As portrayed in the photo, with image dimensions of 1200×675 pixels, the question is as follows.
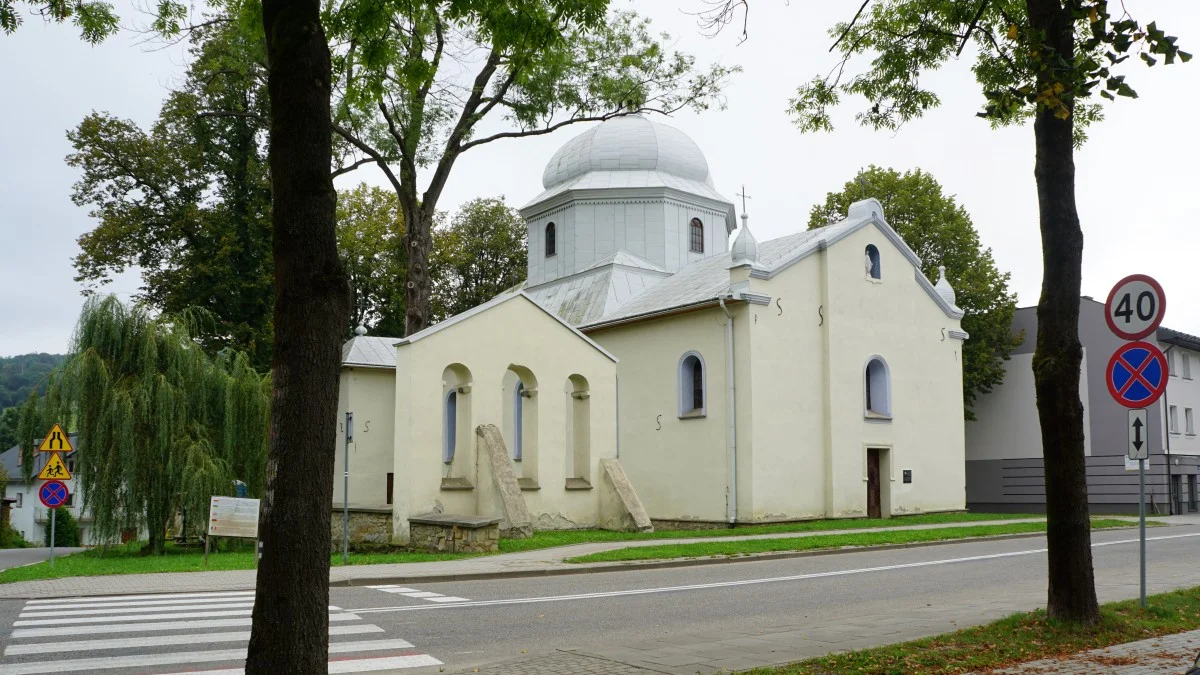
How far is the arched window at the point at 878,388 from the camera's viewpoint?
98.3 ft

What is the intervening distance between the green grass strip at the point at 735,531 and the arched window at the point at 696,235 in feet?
39.7

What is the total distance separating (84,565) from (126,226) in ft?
57.7

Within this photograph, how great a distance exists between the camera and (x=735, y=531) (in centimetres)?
2386

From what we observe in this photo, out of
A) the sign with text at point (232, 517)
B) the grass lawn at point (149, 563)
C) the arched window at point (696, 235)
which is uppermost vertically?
the arched window at point (696, 235)

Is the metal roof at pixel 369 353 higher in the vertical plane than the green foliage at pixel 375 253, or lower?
lower

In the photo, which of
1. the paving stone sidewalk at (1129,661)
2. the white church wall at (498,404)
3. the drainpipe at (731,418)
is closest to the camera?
the paving stone sidewalk at (1129,661)

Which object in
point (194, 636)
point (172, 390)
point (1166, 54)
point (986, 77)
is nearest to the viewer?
point (1166, 54)

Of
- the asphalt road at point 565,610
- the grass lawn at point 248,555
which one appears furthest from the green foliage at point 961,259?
the asphalt road at point 565,610

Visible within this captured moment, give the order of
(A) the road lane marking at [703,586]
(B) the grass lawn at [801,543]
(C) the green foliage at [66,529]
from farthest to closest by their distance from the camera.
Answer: (C) the green foliage at [66,529]
(B) the grass lawn at [801,543]
(A) the road lane marking at [703,586]

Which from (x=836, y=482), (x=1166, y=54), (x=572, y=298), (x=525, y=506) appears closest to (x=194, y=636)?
(x=1166, y=54)

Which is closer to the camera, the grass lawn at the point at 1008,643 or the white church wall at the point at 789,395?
the grass lawn at the point at 1008,643

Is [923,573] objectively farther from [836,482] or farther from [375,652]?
[836,482]

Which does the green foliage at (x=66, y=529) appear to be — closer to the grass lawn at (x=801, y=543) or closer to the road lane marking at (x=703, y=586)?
the grass lawn at (x=801, y=543)

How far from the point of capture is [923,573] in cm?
1523
